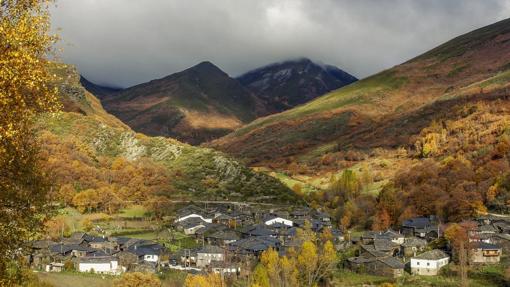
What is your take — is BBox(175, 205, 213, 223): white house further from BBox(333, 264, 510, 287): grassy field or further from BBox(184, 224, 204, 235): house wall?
BBox(333, 264, 510, 287): grassy field

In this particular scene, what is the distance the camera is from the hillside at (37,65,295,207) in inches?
4400

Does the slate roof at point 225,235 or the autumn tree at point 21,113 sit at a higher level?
the autumn tree at point 21,113

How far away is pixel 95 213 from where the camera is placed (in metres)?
97.7

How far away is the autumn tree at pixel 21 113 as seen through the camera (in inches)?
523

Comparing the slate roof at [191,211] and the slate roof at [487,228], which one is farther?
the slate roof at [191,211]

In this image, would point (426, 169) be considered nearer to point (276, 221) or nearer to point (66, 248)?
point (276, 221)

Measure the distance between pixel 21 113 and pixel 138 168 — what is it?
11610 centimetres

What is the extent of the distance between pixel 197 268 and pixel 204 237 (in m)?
19.5

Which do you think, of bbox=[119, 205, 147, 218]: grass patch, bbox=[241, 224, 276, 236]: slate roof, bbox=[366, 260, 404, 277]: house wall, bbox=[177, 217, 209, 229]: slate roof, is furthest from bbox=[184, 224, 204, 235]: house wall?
bbox=[366, 260, 404, 277]: house wall

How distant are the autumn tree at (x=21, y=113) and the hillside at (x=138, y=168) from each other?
282 ft

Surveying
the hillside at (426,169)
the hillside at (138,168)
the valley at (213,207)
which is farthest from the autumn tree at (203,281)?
the hillside at (426,169)

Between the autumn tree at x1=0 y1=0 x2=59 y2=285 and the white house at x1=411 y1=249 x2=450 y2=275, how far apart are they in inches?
2444

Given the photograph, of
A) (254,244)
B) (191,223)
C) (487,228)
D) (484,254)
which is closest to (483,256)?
(484,254)

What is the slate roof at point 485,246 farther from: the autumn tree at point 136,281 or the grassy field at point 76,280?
the grassy field at point 76,280
